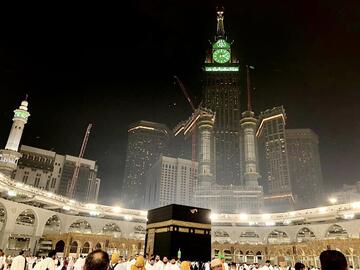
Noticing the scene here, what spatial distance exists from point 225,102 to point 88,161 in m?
75.3

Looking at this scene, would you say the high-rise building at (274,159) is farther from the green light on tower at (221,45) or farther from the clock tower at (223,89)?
the green light on tower at (221,45)

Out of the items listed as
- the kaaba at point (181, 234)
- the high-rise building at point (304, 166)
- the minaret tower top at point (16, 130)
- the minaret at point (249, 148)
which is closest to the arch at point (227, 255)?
the kaaba at point (181, 234)

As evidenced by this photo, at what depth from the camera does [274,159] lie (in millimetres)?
147250

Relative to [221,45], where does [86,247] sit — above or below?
below

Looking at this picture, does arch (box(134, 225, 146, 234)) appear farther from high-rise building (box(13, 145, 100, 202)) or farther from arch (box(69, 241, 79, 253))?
high-rise building (box(13, 145, 100, 202))

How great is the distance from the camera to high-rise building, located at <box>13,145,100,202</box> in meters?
98.3

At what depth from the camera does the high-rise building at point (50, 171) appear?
323 feet

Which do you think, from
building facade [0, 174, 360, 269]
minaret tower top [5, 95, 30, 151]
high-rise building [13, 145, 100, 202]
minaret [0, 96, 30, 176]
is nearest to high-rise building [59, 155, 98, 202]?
high-rise building [13, 145, 100, 202]

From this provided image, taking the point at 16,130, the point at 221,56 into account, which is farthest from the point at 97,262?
the point at 221,56

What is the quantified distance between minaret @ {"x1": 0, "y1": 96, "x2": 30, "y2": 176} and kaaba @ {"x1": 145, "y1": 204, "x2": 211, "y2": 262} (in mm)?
37338

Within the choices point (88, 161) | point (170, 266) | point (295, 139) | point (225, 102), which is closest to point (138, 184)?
point (88, 161)

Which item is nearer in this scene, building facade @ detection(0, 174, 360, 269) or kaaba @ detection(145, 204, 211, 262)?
kaaba @ detection(145, 204, 211, 262)

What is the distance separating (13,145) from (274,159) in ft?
406

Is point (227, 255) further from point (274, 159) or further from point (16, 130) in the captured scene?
point (274, 159)
